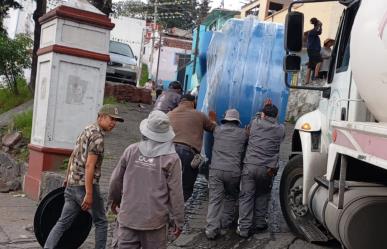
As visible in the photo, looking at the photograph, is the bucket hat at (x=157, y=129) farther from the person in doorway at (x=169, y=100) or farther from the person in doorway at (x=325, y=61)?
the person in doorway at (x=169, y=100)

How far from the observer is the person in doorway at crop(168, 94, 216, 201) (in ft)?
20.5

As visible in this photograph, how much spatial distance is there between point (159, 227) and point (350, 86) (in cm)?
203

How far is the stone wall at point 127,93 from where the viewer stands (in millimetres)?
13930

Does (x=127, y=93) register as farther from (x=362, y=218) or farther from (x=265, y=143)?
(x=362, y=218)

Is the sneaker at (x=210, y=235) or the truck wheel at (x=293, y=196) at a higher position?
the truck wheel at (x=293, y=196)

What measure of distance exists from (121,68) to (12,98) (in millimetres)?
4267

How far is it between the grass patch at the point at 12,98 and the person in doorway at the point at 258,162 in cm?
935

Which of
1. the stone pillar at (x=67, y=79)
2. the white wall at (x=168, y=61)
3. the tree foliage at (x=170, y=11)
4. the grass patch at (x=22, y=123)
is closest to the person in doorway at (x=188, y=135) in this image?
the stone pillar at (x=67, y=79)

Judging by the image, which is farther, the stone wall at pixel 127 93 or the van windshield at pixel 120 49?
the van windshield at pixel 120 49

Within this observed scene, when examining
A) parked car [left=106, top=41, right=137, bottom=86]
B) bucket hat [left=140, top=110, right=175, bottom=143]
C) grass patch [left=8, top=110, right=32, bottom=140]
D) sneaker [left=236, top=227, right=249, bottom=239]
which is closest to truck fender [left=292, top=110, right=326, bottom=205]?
sneaker [left=236, top=227, right=249, bottom=239]

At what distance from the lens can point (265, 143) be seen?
238 inches

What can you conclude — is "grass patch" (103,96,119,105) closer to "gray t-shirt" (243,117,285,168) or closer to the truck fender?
"gray t-shirt" (243,117,285,168)

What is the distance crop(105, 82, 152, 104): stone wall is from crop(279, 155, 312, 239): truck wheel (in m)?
8.60

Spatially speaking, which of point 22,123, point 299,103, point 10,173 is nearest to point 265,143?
point 10,173
